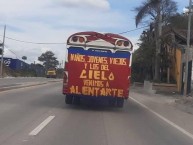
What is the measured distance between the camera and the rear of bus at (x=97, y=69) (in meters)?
21.4

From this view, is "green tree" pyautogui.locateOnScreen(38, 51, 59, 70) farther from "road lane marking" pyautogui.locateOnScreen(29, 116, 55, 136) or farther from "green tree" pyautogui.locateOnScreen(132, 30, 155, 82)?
"road lane marking" pyautogui.locateOnScreen(29, 116, 55, 136)

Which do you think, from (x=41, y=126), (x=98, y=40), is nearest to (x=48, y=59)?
(x=98, y=40)

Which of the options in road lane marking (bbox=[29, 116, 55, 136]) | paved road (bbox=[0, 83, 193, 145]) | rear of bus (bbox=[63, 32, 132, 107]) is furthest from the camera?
rear of bus (bbox=[63, 32, 132, 107])

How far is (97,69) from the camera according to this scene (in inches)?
844

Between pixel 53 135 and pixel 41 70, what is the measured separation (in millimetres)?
127620

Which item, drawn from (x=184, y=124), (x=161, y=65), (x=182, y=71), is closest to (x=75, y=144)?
(x=184, y=124)

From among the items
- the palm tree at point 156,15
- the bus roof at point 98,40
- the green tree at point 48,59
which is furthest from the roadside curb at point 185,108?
the green tree at point 48,59

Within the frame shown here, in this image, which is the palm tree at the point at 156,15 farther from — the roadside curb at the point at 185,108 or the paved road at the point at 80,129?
the paved road at the point at 80,129

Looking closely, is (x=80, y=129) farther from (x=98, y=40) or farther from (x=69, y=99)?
(x=69, y=99)

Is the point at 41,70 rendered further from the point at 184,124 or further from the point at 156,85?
the point at 184,124

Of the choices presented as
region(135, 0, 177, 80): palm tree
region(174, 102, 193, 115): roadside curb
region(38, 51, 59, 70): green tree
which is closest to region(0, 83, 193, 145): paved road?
region(174, 102, 193, 115): roadside curb

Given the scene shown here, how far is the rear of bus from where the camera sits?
21438 millimetres

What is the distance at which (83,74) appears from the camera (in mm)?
21469

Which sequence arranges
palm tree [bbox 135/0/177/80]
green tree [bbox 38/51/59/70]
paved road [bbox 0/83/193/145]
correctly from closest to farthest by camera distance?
paved road [bbox 0/83/193/145], palm tree [bbox 135/0/177/80], green tree [bbox 38/51/59/70]
